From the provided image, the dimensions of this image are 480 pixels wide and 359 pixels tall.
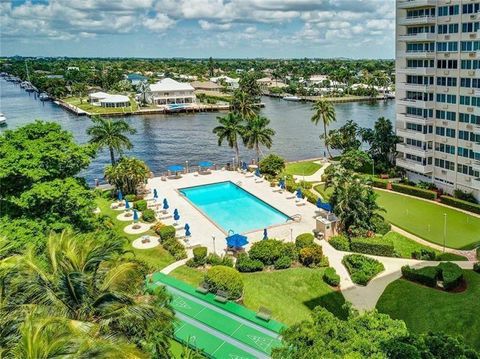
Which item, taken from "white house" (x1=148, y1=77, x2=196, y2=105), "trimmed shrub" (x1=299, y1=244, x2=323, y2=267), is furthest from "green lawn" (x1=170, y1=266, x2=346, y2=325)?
"white house" (x1=148, y1=77, x2=196, y2=105)

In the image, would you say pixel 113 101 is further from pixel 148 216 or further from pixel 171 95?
pixel 148 216

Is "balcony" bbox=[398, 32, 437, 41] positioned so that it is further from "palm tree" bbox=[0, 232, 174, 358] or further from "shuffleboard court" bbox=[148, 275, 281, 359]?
"palm tree" bbox=[0, 232, 174, 358]

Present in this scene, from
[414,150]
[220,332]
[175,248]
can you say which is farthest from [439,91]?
[220,332]

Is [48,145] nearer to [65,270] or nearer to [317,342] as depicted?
[65,270]

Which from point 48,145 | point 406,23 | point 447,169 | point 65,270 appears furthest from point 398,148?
point 65,270

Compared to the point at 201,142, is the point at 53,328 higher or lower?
higher
